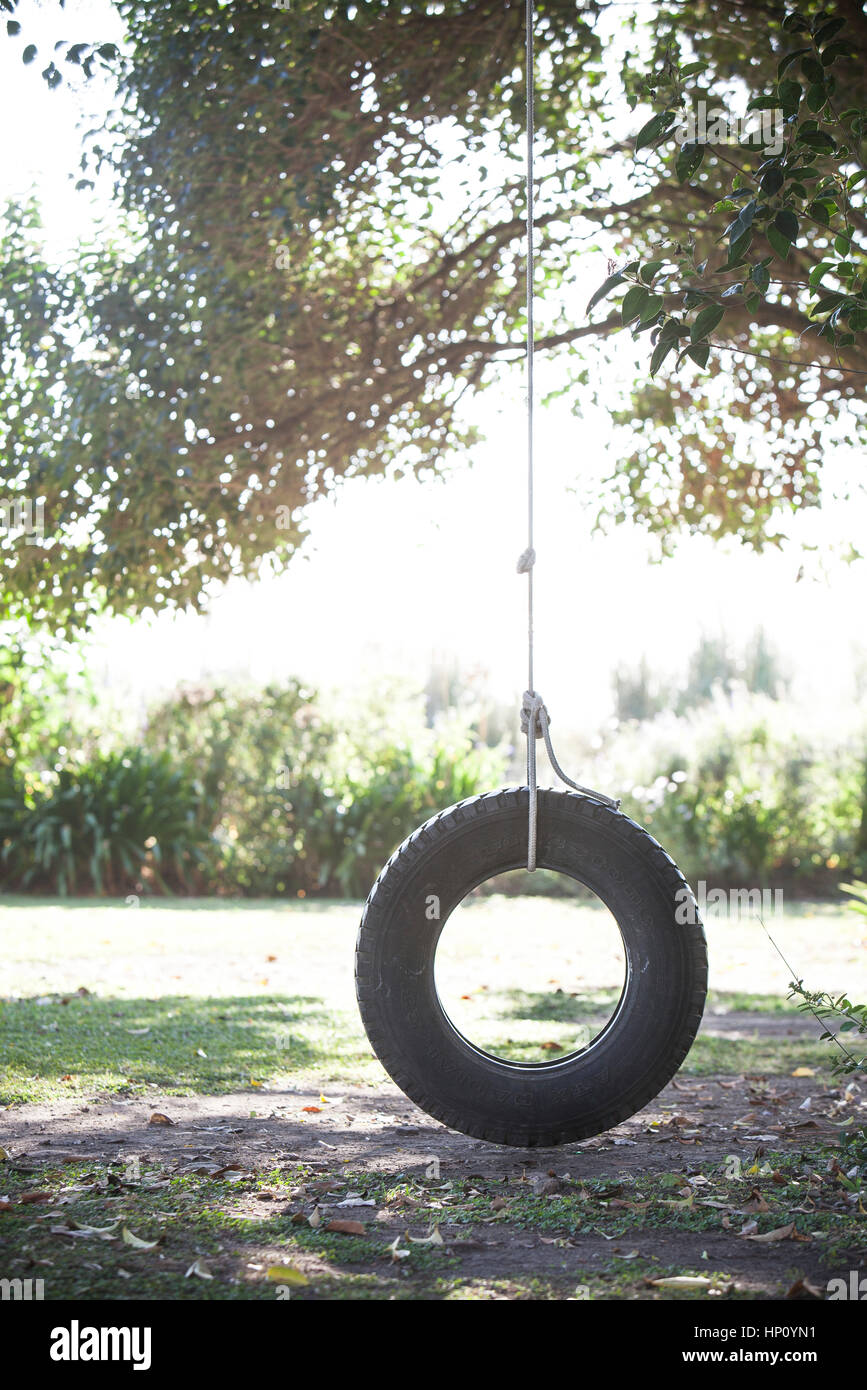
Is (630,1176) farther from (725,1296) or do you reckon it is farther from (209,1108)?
(209,1108)

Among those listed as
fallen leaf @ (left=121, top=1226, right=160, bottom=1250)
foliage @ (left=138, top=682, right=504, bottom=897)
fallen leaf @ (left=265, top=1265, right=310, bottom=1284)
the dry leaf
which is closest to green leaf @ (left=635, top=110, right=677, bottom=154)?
the dry leaf

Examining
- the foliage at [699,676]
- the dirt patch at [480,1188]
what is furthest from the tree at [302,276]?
the foliage at [699,676]

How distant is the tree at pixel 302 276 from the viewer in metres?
5.49

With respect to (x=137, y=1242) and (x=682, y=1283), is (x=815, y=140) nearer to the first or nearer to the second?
(x=682, y=1283)

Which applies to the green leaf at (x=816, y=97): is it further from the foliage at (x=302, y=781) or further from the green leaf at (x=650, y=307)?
the foliage at (x=302, y=781)

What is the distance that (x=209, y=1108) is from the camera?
390 cm

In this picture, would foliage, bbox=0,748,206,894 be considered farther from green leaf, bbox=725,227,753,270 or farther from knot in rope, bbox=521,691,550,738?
green leaf, bbox=725,227,753,270

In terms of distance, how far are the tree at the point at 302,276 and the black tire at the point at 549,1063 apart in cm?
266

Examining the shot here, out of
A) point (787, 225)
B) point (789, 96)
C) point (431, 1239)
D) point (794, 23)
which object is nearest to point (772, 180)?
point (787, 225)

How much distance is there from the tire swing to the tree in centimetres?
265

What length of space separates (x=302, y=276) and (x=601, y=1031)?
4728 millimetres

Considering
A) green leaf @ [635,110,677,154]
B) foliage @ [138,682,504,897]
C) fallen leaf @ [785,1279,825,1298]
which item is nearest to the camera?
fallen leaf @ [785,1279,825,1298]

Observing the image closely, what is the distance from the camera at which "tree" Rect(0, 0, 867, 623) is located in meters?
5.49

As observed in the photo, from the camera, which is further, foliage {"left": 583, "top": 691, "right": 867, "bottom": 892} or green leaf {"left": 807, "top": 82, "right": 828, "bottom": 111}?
foliage {"left": 583, "top": 691, "right": 867, "bottom": 892}
